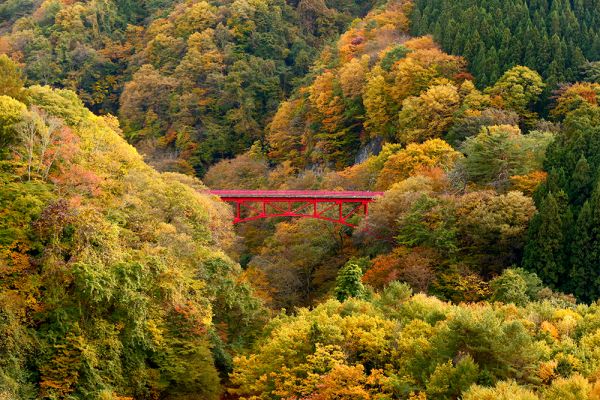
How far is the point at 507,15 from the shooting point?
212ft

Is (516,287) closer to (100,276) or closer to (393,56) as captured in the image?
(100,276)

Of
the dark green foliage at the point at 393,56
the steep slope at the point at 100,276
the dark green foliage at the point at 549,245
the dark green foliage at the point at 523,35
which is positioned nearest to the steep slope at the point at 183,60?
the dark green foliage at the point at 393,56

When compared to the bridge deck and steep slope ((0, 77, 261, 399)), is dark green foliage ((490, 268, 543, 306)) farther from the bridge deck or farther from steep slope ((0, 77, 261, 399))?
the bridge deck

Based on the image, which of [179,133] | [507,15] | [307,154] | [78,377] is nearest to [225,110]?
[179,133]

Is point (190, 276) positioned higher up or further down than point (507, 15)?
further down

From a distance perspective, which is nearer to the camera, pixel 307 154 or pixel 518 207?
pixel 518 207

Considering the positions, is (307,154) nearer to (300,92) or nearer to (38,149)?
(300,92)

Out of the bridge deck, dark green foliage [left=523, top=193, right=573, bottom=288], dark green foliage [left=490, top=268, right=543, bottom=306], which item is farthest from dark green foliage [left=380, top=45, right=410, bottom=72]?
dark green foliage [left=490, top=268, right=543, bottom=306]

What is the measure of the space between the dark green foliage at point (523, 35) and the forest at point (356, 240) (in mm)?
194

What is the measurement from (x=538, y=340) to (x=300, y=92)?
5742 cm

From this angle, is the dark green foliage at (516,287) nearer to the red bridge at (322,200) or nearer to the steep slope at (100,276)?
the steep slope at (100,276)

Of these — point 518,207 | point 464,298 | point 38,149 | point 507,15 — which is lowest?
point 464,298

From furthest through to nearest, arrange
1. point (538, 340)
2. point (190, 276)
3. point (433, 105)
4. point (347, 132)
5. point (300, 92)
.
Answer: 1. point (300, 92)
2. point (347, 132)
3. point (433, 105)
4. point (190, 276)
5. point (538, 340)

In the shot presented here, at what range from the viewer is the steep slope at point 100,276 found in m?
28.6
